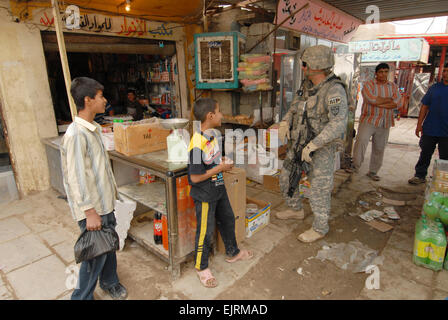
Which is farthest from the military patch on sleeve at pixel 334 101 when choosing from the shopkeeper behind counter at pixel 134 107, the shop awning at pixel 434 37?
the shop awning at pixel 434 37

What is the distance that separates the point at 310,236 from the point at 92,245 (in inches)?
89.7

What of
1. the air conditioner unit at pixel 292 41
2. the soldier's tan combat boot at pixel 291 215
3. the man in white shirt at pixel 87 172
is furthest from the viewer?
the air conditioner unit at pixel 292 41

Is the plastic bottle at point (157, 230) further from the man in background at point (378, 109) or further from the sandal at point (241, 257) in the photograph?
the man in background at point (378, 109)

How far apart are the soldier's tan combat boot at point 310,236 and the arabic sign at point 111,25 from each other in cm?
407

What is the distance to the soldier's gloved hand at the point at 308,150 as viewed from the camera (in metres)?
2.81

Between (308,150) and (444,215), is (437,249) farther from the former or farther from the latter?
(308,150)

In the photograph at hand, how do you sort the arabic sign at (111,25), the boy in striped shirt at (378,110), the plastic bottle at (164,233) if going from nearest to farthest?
1. the plastic bottle at (164,233)
2. the arabic sign at (111,25)
3. the boy in striped shirt at (378,110)

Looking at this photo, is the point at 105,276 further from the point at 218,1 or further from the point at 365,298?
the point at 218,1

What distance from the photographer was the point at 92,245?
6.37 feet

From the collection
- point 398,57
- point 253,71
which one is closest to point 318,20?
point 253,71

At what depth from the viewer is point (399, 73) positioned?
13.0 metres

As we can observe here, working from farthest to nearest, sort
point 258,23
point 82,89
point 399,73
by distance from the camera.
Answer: point 399,73
point 258,23
point 82,89
